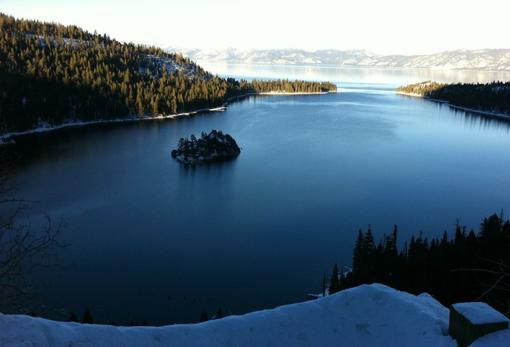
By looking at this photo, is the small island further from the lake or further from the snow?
the snow

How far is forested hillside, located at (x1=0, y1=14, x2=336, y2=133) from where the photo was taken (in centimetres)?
10872

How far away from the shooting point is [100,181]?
212ft

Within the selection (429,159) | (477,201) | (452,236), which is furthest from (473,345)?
(429,159)

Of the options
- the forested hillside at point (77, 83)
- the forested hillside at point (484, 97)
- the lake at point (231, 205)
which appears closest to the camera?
the lake at point (231, 205)

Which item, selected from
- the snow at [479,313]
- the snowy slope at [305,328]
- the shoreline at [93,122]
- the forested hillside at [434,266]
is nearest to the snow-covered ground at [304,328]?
the snowy slope at [305,328]

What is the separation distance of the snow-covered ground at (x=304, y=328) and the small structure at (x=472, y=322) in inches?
11.9

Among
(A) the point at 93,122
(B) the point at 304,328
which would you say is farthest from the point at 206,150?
(B) the point at 304,328

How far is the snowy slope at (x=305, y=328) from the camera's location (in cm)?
895

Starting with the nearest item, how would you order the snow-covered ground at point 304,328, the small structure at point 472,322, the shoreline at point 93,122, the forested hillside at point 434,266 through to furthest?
the small structure at point 472,322 → the snow-covered ground at point 304,328 → the forested hillside at point 434,266 → the shoreline at point 93,122

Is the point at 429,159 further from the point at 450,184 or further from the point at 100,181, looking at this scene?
the point at 100,181

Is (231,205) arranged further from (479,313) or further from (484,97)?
(484,97)

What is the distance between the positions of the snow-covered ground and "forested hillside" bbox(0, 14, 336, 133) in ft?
306

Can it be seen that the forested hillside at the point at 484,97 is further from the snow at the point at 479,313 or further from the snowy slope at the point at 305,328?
the snow at the point at 479,313

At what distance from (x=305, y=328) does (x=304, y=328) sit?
0.02 metres
